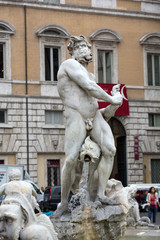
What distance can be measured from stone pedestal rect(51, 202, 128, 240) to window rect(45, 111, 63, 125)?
28289mm

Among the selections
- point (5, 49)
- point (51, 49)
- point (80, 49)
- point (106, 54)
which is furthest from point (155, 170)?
point (80, 49)

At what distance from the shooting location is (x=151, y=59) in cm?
3919

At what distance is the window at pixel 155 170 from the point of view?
3788 centimetres

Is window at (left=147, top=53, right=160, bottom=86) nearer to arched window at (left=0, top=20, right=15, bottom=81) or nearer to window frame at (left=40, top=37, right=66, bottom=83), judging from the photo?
window frame at (left=40, top=37, right=66, bottom=83)

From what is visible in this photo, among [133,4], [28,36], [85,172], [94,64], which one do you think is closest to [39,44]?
[28,36]

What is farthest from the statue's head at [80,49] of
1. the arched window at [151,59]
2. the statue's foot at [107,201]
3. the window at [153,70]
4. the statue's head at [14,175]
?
the window at [153,70]

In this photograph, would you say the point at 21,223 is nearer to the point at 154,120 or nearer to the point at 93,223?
the point at 93,223

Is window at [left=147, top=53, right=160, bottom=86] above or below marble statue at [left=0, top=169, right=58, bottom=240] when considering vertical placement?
above

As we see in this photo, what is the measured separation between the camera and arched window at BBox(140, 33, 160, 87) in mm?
38812

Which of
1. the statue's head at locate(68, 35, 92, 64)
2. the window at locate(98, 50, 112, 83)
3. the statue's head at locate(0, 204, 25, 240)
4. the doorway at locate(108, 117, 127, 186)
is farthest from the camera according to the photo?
the window at locate(98, 50, 112, 83)

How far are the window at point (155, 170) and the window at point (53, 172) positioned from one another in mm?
5873

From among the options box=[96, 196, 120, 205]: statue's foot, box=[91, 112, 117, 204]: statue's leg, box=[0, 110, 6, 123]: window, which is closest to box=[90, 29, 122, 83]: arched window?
box=[0, 110, 6, 123]: window

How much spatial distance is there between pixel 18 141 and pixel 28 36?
5676mm

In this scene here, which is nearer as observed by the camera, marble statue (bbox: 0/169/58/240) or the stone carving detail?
marble statue (bbox: 0/169/58/240)
